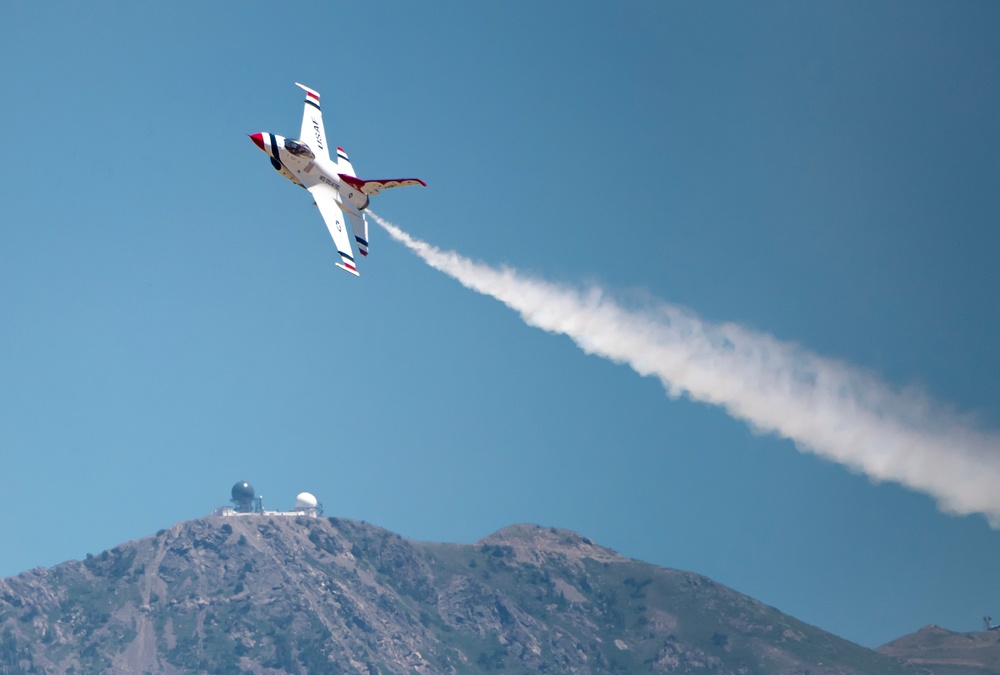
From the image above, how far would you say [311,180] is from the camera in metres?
149

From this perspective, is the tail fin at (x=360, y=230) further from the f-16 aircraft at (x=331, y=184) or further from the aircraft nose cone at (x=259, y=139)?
the aircraft nose cone at (x=259, y=139)

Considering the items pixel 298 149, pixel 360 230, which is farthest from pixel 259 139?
pixel 360 230

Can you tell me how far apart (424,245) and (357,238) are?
1799 centimetres

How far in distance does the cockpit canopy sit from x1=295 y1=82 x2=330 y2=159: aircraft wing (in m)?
8.91

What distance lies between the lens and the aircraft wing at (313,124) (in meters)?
160

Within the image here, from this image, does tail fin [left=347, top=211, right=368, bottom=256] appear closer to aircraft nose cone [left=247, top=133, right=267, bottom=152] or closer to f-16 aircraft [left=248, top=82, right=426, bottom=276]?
f-16 aircraft [left=248, top=82, right=426, bottom=276]

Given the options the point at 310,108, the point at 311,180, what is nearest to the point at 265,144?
the point at 311,180

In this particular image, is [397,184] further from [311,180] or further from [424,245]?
[424,245]

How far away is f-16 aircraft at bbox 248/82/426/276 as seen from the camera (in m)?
147

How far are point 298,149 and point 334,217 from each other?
7.50 metres

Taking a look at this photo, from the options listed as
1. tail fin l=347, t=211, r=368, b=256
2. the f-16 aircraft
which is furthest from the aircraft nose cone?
tail fin l=347, t=211, r=368, b=256

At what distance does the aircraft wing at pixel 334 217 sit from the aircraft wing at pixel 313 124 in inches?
346

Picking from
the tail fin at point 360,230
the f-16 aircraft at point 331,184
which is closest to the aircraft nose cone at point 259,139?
the f-16 aircraft at point 331,184

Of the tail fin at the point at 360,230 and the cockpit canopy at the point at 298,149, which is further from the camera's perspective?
the tail fin at the point at 360,230
